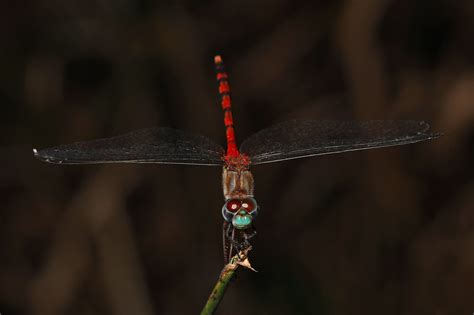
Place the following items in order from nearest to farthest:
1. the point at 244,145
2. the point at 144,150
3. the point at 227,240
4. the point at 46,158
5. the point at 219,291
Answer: the point at 219,291, the point at 227,240, the point at 46,158, the point at 144,150, the point at 244,145

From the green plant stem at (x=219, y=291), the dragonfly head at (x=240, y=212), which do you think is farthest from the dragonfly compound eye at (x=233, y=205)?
the green plant stem at (x=219, y=291)

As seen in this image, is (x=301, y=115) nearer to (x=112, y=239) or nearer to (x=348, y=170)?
(x=348, y=170)

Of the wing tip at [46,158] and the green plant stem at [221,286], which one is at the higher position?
the wing tip at [46,158]

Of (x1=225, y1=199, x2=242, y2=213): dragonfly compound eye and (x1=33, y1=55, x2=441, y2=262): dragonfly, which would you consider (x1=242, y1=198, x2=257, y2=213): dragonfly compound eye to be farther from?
(x1=33, y1=55, x2=441, y2=262): dragonfly

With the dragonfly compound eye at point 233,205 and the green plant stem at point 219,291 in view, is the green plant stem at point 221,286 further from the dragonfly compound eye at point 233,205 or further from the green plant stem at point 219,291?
the dragonfly compound eye at point 233,205

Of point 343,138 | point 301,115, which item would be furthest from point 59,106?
point 343,138

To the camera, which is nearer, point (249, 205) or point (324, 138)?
point (249, 205)

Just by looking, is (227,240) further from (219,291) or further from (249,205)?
(219,291)

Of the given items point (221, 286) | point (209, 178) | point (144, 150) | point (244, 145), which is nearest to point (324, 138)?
point (244, 145)
